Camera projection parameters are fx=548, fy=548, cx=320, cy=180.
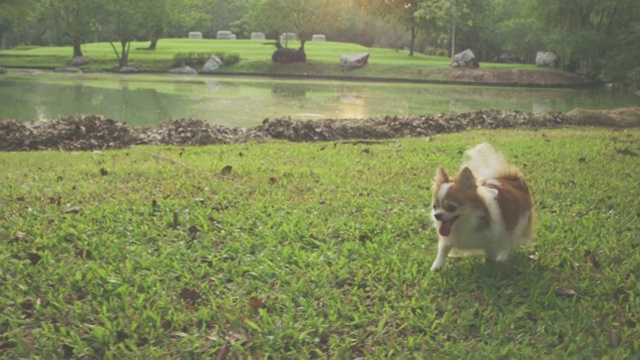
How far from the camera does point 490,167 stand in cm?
337

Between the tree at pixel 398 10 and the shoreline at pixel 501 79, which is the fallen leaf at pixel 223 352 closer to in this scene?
the shoreline at pixel 501 79

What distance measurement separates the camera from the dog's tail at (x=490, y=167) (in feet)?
11.0

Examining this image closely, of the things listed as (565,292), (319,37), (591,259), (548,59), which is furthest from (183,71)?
(565,292)

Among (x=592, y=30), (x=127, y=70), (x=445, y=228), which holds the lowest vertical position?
(x=445, y=228)

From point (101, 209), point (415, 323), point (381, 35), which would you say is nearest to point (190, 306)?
point (415, 323)

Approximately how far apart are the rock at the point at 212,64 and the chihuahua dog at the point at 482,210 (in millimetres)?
32712

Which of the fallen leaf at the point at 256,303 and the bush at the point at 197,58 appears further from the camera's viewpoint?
the bush at the point at 197,58

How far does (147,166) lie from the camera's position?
5.74 meters

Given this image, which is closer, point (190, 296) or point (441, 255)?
point (190, 296)

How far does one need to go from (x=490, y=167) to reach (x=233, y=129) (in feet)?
20.9

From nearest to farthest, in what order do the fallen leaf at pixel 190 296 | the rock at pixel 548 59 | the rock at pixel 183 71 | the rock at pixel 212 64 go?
the fallen leaf at pixel 190 296 < the rock at pixel 183 71 < the rock at pixel 212 64 < the rock at pixel 548 59

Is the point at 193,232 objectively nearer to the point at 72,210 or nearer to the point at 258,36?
the point at 72,210

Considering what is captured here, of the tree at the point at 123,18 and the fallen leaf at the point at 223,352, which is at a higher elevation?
the tree at the point at 123,18

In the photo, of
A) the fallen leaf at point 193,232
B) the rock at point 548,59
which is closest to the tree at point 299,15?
the rock at point 548,59
